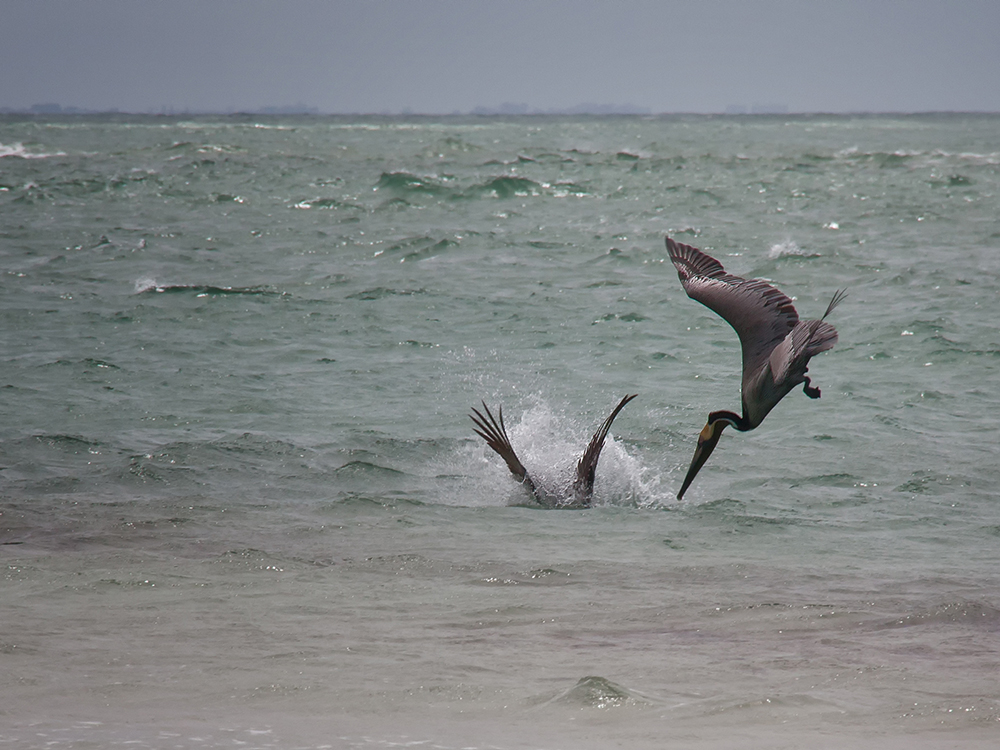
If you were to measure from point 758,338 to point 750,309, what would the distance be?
202 mm

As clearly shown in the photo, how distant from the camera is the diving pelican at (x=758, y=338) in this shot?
212 inches

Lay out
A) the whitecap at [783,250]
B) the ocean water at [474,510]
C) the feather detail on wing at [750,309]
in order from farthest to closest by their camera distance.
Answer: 1. the whitecap at [783,250]
2. the feather detail on wing at [750,309]
3. the ocean water at [474,510]

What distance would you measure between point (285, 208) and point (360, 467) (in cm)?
1787

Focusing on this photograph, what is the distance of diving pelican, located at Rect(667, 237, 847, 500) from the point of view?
212 inches

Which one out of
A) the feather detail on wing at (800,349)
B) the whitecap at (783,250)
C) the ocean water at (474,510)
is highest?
the feather detail on wing at (800,349)

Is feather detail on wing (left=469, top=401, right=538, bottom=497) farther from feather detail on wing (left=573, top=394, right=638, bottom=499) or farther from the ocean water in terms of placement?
feather detail on wing (left=573, top=394, right=638, bottom=499)

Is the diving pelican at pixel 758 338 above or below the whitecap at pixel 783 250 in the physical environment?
above

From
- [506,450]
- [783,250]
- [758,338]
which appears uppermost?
[758,338]

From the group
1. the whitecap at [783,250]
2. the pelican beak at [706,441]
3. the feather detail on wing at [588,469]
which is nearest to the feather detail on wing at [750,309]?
the pelican beak at [706,441]

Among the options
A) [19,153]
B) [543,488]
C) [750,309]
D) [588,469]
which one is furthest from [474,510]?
[19,153]

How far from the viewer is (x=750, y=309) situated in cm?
595

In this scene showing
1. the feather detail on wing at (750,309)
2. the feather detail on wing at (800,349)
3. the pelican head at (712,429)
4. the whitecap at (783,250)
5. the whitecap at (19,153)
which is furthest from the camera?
the whitecap at (19,153)

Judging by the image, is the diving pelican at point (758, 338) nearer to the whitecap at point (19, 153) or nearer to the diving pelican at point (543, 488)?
the diving pelican at point (543, 488)

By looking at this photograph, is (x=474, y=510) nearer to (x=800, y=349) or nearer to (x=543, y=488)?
(x=543, y=488)
